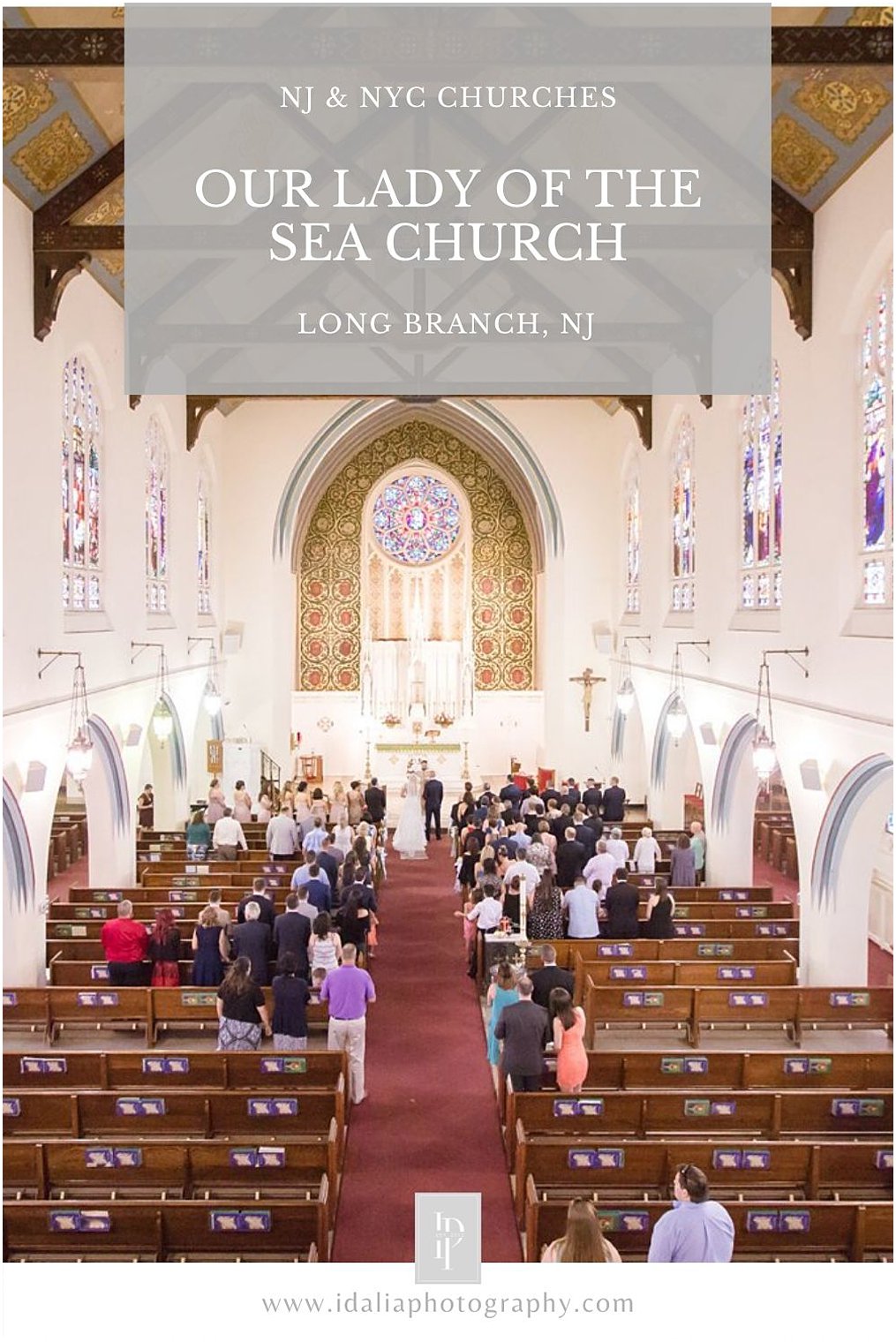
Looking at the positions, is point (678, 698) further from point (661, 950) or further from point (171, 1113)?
point (171, 1113)

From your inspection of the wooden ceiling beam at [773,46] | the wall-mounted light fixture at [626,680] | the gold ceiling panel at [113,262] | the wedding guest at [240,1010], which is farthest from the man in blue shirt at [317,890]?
the wall-mounted light fixture at [626,680]

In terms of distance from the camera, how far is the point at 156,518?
2028 centimetres

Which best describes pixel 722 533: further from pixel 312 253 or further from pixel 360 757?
pixel 360 757

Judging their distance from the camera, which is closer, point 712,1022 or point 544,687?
point 712,1022

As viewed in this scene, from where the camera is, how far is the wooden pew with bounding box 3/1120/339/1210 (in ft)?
25.3

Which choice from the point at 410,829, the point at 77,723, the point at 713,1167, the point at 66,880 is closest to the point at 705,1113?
the point at 713,1167

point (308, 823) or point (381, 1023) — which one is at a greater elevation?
point (308, 823)

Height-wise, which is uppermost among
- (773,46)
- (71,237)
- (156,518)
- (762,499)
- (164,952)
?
(773,46)

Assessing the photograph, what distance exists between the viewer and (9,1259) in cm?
698

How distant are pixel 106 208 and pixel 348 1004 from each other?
9.76 m

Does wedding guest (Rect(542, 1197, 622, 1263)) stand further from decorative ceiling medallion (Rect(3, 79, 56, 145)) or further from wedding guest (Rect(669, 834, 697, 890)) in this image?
wedding guest (Rect(669, 834, 697, 890))

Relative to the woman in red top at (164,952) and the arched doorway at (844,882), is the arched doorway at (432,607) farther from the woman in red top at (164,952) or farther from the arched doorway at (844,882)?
the woman in red top at (164,952)

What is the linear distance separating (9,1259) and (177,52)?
27.4 ft

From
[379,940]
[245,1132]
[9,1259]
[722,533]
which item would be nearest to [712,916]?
[379,940]
